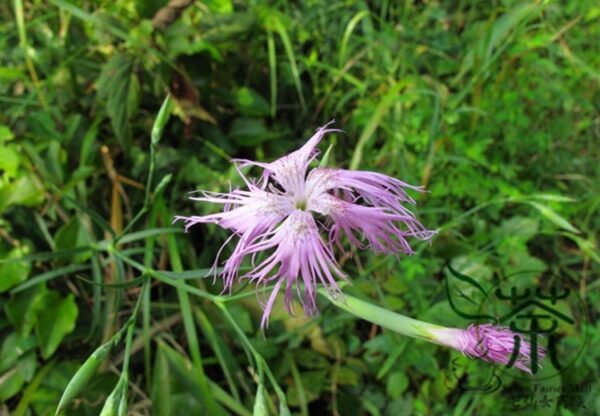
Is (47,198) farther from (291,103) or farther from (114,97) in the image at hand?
(291,103)

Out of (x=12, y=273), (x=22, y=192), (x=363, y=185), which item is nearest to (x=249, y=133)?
(x=22, y=192)

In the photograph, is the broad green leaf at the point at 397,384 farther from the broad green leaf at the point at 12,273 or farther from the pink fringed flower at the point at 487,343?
the broad green leaf at the point at 12,273

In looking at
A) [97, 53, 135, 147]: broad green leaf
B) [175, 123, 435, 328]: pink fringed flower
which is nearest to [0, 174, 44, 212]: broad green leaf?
[97, 53, 135, 147]: broad green leaf

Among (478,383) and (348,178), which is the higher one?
(348,178)

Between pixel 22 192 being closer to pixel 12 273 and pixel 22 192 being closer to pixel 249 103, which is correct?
pixel 12 273

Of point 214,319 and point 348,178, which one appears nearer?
point 348,178

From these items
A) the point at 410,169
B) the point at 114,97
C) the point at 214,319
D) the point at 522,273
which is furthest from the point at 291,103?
the point at 522,273

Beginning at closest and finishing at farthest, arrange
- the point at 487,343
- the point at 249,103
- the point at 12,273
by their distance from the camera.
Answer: the point at 487,343 → the point at 12,273 → the point at 249,103
